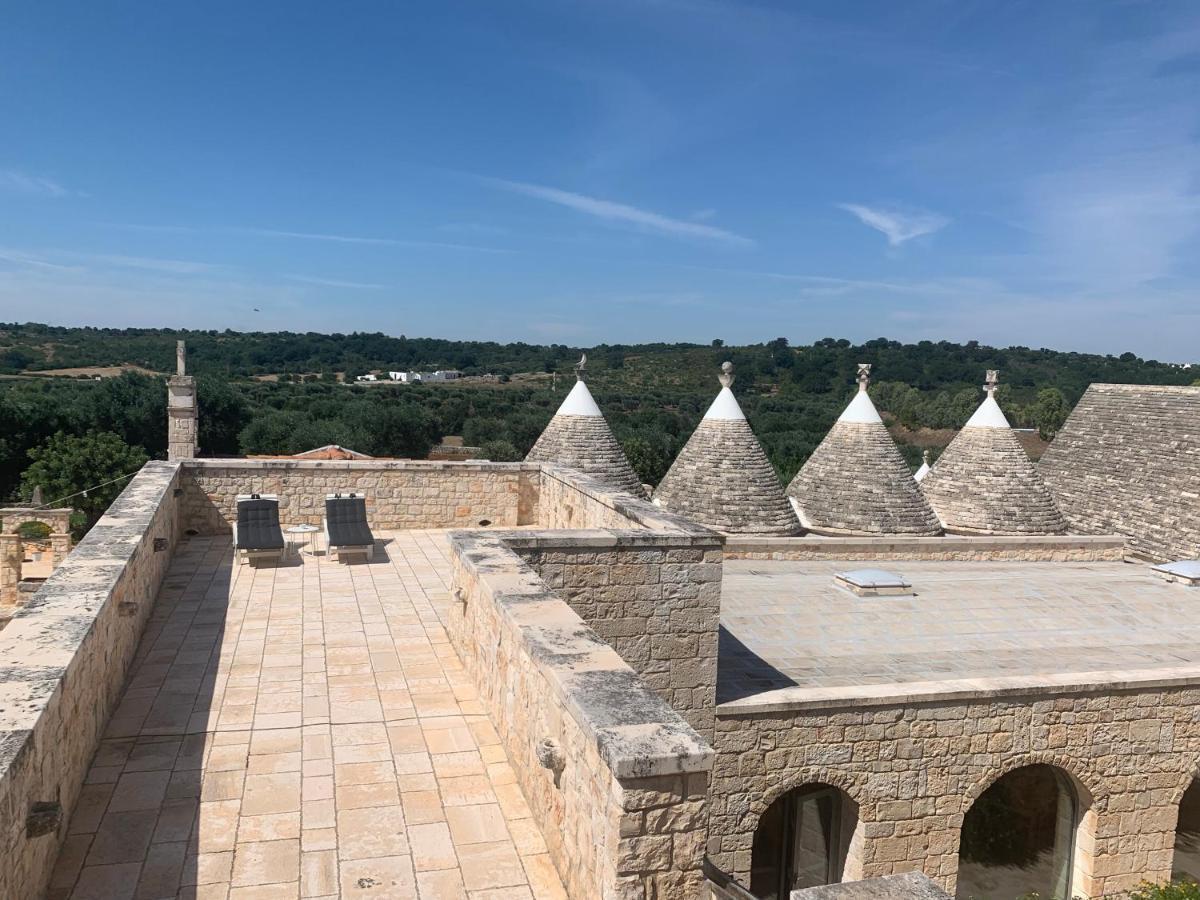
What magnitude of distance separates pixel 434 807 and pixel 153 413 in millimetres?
39636

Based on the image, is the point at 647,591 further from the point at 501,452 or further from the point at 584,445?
the point at 501,452

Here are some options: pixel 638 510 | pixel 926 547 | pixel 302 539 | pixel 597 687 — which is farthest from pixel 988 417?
pixel 597 687

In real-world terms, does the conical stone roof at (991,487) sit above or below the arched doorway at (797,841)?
above

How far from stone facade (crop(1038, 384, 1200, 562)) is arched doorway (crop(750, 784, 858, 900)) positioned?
386 inches

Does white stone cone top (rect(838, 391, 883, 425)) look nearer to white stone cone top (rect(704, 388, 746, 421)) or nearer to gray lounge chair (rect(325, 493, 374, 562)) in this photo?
white stone cone top (rect(704, 388, 746, 421))

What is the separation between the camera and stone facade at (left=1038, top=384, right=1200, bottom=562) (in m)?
15.1

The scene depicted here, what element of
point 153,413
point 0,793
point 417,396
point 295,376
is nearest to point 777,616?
point 0,793

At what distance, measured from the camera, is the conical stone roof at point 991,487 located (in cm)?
1481

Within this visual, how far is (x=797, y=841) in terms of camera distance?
8141mm

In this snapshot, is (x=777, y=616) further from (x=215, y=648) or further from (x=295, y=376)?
(x=295, y=376)

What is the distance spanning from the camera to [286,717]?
5137 millimetres

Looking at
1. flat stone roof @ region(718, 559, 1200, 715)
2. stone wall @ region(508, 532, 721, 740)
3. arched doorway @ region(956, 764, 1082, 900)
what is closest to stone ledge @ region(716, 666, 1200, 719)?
flat stone roof @ region(718, 559, 1200, 715)

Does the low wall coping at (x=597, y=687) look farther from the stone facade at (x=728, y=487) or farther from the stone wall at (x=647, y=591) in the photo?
the stone facade at (x=728, y=487)

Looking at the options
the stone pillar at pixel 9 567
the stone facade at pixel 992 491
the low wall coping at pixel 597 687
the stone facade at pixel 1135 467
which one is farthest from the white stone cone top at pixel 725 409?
the stone pillar at pixel 9 567
